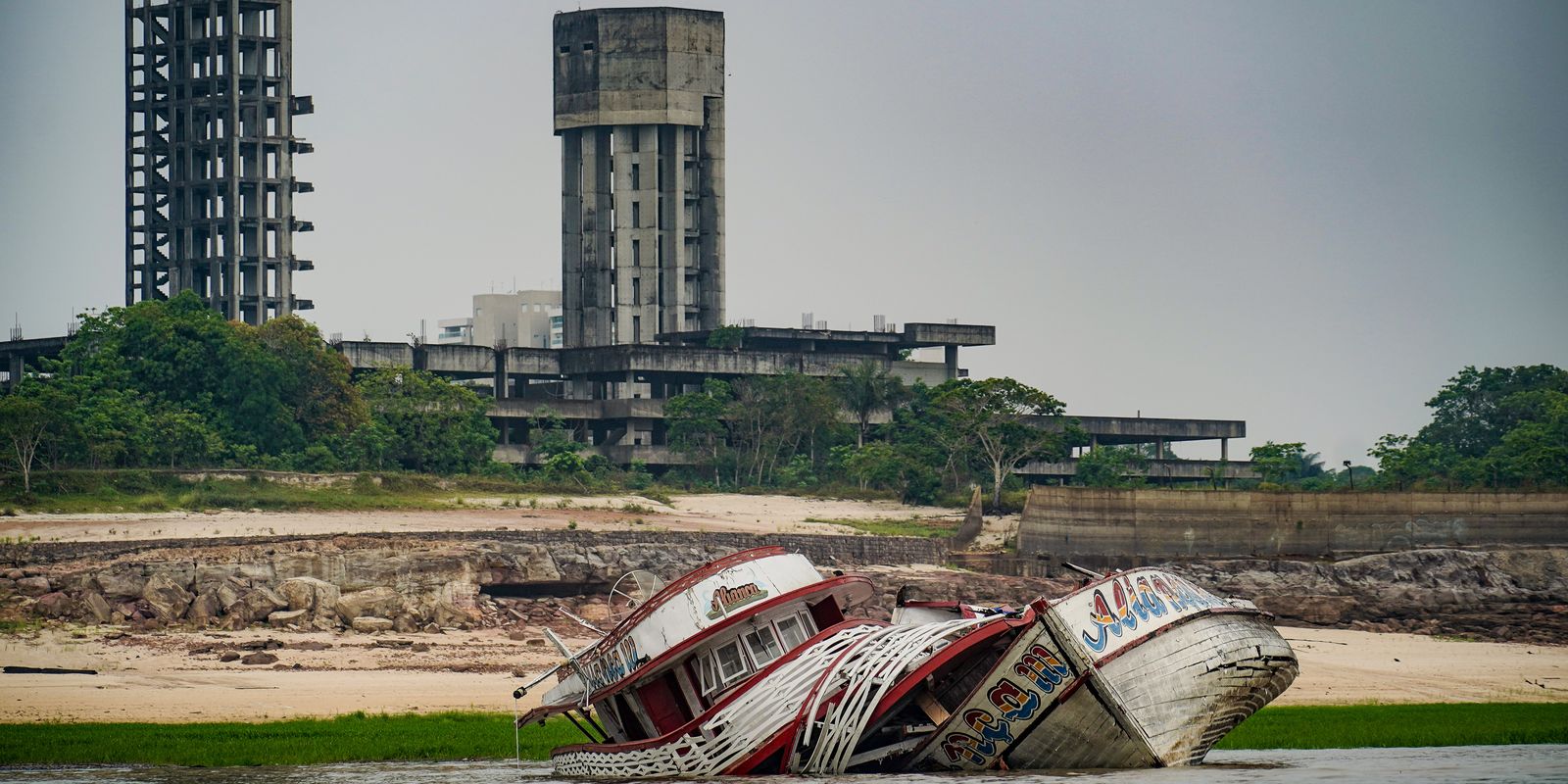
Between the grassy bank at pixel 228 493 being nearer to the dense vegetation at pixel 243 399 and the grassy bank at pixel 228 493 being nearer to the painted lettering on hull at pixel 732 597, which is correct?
the dense vegetation at pixel 243 399

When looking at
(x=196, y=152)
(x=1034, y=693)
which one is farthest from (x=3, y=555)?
(x=196, y=152)

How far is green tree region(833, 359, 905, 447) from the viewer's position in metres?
119

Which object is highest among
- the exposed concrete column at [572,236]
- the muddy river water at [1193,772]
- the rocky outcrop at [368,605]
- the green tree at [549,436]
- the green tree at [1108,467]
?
the exposed concrete column at [572,236]

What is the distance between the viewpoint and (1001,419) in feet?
335

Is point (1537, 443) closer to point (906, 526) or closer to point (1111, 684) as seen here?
point (906, 526)

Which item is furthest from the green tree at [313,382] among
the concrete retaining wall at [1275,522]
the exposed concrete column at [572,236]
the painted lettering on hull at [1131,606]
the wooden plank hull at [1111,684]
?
the painted lettering on hull at [1131,606]

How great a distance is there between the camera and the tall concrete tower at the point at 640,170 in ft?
470

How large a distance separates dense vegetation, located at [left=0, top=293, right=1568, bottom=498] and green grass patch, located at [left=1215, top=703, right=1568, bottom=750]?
139 ft

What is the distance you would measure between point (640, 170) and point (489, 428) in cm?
3971

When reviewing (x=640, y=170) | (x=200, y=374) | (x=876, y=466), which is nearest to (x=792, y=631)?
(x=876, y=466)

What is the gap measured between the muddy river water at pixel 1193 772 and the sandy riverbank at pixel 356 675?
6.48 metres

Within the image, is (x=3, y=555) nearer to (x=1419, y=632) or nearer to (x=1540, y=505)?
(x=1419, y=632)

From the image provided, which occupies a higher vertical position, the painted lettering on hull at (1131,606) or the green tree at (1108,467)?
the painted lettering on hull at (1131,606)

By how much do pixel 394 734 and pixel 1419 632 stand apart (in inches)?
1402
